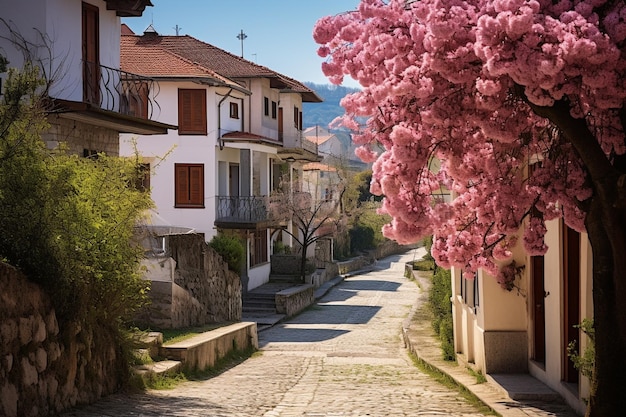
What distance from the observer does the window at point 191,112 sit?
36.8m

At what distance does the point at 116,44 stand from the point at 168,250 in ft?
19.3

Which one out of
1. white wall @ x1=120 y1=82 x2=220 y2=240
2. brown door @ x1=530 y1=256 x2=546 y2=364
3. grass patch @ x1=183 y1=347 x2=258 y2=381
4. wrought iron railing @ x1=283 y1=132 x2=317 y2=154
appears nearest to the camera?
brown door @ x1=530 y1=256 x2=546 y2=364

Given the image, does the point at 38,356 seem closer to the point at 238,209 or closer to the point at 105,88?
the point at 105,88

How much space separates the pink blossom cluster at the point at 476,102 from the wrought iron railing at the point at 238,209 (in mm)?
27070

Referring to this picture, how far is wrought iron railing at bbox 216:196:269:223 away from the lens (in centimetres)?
3758

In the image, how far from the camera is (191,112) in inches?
1454

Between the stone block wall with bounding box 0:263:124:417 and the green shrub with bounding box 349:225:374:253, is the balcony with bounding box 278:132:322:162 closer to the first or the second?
the green shrub with bounding box 349:225:374:253

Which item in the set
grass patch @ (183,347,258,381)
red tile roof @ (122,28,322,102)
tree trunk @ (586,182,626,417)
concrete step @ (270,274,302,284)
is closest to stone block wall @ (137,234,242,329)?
grass patch @ (183,347,258,381)

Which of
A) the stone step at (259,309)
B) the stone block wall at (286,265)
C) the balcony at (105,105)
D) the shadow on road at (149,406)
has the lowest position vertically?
the stone step at (259,309)

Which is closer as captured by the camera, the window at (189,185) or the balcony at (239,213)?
the window at (189,185)

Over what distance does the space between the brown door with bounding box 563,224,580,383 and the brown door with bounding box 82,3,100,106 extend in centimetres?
1012

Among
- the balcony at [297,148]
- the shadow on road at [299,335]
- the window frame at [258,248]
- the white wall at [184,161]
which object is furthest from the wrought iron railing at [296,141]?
the shadow on road at [299,335]

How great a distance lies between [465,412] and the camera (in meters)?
12.4

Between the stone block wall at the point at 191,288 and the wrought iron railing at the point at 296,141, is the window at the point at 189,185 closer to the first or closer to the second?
the stone block wall at the point at 191,288
